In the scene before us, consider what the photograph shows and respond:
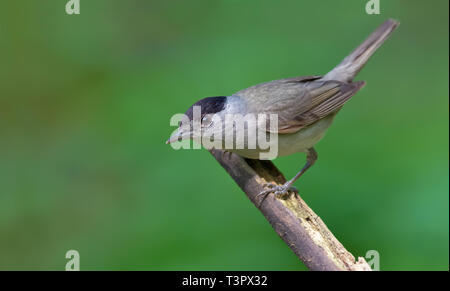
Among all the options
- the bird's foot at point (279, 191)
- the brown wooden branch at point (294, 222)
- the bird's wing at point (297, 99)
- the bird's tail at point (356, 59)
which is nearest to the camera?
the brown wooden branch at point (294, 222)

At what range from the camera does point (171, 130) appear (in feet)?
15.6

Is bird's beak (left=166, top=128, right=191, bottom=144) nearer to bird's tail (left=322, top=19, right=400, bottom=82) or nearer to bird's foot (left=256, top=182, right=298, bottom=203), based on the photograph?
bird's foot (left=256, top=182, right=298, bottom=203)

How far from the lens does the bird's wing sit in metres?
3.61

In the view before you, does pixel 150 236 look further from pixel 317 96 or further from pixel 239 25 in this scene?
pixel 239 25

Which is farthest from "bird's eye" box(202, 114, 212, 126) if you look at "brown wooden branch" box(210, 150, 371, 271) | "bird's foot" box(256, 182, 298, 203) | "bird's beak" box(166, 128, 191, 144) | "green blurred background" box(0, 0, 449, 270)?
"green blurred background" box(0, 0, 449, 270)

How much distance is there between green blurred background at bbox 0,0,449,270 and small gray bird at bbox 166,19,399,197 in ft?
2.38

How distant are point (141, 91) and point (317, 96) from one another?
2.26 m

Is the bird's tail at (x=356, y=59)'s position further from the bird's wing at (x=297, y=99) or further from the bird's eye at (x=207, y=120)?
the bird's eye at (x=207, y=120)

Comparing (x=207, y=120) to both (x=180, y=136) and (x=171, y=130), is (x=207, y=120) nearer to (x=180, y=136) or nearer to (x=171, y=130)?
(x=180, y=136)

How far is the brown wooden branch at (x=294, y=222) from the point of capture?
105 inches

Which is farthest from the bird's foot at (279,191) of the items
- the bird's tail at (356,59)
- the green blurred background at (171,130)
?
the bird's tail at (356,59)

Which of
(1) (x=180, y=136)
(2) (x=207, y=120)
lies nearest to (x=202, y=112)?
(2) (x=207, y=120)

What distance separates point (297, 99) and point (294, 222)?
1135 millimetres

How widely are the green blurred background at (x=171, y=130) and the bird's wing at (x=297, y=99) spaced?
0.80 metres
